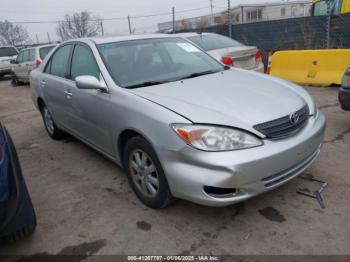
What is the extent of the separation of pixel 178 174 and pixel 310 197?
4.50 feet

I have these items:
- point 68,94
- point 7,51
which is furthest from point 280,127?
point 7,51

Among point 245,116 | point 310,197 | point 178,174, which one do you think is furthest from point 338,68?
point 178,174

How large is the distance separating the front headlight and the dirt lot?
0.75 metres

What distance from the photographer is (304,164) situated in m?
2.94

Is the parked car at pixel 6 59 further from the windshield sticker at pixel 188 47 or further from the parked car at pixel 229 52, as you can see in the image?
the windshield sticker at pixel 188 47

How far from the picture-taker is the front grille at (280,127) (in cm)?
259

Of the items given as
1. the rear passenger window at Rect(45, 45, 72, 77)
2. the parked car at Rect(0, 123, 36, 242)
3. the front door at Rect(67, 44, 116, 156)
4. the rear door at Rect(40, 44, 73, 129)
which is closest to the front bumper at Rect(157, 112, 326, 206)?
the front door at Rect(67, 44, 116, 156)

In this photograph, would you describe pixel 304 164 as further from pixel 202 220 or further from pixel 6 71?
pixel 6 71

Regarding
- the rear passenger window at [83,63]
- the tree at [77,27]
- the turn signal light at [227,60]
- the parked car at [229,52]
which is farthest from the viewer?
the tree at [77,27]

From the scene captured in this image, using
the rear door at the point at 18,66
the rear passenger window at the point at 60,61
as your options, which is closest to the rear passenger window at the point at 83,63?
the rear passenger window at the point at 60,61

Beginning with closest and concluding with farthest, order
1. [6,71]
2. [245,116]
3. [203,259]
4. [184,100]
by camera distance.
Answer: [203,259] < [245,116] < [184,100] < [6,71]

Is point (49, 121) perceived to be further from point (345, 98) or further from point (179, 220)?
point (345, 98)

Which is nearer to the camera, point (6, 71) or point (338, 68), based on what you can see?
point (338, 68)

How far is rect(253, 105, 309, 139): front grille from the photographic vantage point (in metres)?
2.59
